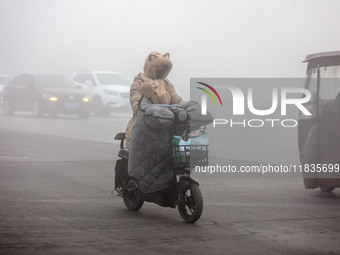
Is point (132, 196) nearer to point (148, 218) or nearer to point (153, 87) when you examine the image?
point (148, 218)

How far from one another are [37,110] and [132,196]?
21751 millimetres

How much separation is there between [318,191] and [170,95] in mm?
3090

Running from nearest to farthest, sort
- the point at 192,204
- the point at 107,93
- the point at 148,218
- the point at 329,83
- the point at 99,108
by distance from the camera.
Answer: the point at 192,204 < the point at 148,218 < the point at 329,83 < the point at 107,93 < the point at 99,108

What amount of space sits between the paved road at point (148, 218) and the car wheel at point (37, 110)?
16051 mm

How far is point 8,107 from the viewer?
104 feet

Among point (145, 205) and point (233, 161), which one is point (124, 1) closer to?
point (233, 161)

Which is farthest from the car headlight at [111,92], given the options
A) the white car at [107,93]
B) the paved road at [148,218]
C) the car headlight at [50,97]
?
the paved road at [148,218]

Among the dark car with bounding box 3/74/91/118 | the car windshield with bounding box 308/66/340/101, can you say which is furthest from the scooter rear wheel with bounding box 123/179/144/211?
the dark car with bounding box 3/74/91/118

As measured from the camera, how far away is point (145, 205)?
9.38 meters

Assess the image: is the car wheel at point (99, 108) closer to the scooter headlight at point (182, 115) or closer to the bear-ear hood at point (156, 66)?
the bear-ear hood at point (156, 66)

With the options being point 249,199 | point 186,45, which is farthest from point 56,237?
point 186,45

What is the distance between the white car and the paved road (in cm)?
1823

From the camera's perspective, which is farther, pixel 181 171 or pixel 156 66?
pixel 156 66

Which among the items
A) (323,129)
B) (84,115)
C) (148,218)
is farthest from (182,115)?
(84,115)
